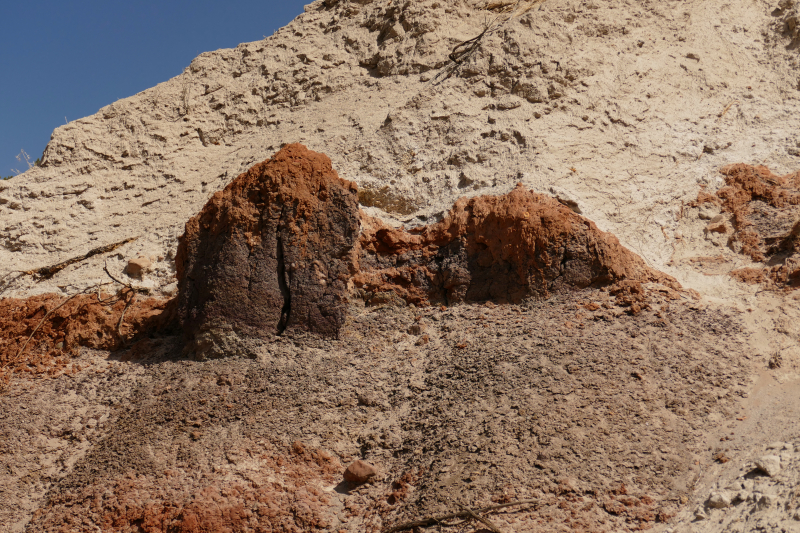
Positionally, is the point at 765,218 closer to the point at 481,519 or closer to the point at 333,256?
the point at 333,256

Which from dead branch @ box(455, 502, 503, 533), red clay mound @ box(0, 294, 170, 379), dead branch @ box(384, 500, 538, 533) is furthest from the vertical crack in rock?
dead branch @ box(455, 502, 503, 533)

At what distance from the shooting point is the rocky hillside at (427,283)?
13.9 feet

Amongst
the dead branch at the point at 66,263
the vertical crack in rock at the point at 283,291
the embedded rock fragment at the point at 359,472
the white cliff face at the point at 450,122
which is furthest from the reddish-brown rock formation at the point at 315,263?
the embedded rock fragment at the point at 359,472

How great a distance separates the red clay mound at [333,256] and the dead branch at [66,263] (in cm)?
136

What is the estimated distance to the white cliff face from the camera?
21.8ft

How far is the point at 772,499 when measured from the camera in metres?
3.50

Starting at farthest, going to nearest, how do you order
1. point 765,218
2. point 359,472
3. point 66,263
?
1. point 66,263
2. point 765,218
3. point 359,472

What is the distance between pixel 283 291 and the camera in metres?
5.64

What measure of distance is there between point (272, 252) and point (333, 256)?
1.76ft

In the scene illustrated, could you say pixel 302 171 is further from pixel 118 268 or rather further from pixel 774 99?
pixel 774 99

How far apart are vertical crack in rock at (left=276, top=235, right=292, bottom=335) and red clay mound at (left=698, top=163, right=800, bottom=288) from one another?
154 inches

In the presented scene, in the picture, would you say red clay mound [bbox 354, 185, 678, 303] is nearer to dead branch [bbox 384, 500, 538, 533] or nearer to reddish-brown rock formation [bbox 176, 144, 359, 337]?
reddish-brown rock formation [bbox 176, 144, 359, 337]

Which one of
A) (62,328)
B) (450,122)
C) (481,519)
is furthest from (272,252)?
(481,519)

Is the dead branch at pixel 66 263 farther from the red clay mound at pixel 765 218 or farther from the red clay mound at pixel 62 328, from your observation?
the red clay mound at pixel 765 218
